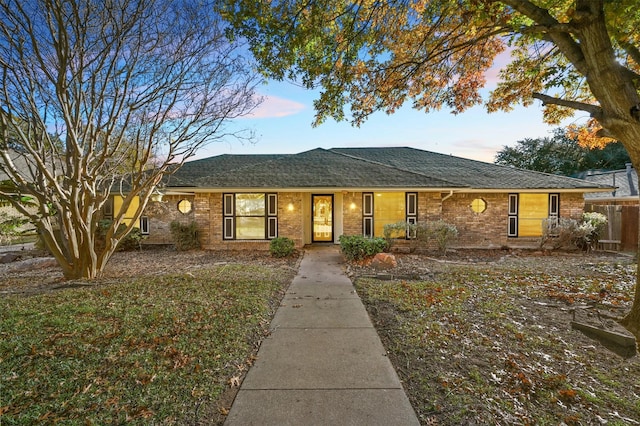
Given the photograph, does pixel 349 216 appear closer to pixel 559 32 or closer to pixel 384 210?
pixel 384 210

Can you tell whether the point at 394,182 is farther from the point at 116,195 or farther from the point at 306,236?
the point at 116,195

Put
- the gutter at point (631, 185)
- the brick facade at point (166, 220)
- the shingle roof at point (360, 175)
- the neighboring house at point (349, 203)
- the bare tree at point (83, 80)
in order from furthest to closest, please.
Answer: the gutter at point (631, 185)
the brick facade at point (166, 220)
the neighboring house at point (349, 203)
the shingle roof at point (360, 175)
the bare tree at point (83, 80)

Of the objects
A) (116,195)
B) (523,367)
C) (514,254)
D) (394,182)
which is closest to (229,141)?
(394,182)

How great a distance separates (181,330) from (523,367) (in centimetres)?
428

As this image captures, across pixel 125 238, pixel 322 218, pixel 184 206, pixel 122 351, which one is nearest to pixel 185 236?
pixel 184 206

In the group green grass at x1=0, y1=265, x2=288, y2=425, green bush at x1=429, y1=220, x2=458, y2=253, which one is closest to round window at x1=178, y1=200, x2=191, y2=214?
green grass at x1=0, y1=265, x2=288, y2=425

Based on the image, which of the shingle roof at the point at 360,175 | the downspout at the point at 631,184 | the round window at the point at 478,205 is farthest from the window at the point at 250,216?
the downspout at the point at 631,184

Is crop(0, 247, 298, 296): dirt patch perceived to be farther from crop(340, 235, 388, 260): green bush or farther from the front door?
the front door

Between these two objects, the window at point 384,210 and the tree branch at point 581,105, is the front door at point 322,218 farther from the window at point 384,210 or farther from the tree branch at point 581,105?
the tree branch at point 581,105

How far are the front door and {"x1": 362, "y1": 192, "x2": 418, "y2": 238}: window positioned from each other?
5.18 feet

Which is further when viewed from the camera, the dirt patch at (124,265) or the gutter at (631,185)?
the gutter at (631,185)

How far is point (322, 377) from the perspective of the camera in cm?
314

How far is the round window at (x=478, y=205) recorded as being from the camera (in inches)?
496

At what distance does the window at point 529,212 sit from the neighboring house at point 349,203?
4 cm
